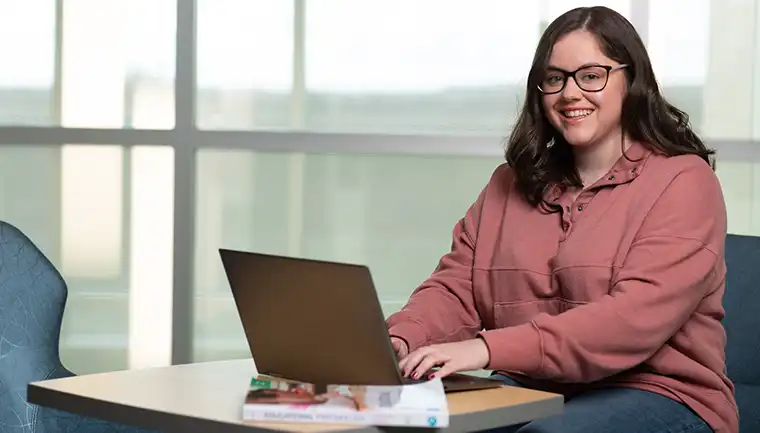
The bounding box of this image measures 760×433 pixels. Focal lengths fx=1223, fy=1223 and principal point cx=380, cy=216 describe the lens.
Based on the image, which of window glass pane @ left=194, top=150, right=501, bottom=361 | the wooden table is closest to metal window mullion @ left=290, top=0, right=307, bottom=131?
window glass pane @ left=194, top=150, right=501, bottom=361

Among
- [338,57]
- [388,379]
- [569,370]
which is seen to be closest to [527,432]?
[569,370]

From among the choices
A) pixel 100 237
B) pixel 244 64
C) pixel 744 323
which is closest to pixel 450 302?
pixel 744 323

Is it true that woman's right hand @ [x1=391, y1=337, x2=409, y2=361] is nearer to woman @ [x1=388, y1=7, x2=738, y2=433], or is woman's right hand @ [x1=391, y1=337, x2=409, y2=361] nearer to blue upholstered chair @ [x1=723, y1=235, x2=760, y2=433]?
woman @ [x1=388, y1=7, x2=738, y2=433]

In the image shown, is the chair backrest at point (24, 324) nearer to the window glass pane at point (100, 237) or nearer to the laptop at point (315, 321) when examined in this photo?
the laptop at point (315, 321)

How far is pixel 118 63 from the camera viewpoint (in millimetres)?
3801

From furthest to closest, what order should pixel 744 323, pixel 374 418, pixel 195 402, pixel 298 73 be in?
pixel 298 73
pixel 744 323
pixel 195 402
pixel 374 418

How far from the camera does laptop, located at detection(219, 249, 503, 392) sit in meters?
1.50

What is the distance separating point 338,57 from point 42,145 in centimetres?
95

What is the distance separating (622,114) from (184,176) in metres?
1.85

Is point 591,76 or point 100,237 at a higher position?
point 591,76

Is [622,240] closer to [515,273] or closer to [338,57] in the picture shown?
[515,273]

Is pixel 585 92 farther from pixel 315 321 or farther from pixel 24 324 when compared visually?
pixel 24 324

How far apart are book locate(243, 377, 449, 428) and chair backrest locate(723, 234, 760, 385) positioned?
3.92ft

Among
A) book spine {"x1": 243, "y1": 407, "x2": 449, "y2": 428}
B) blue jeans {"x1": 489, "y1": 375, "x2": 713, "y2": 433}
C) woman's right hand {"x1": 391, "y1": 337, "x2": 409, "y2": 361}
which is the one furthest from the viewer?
woman's right hand {"x1": 391, "y1": 337, "x2": 409, "y2": 361}
